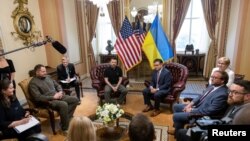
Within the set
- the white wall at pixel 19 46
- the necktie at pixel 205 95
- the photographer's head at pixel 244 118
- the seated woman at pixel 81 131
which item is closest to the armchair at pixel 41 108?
the white wall at pixel 19 46

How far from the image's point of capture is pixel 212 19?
529 centimetres

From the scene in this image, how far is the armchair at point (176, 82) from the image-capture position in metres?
3.81

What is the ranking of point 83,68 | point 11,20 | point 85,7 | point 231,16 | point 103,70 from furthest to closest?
point 83,68 → point 85,7 → point 231,16 → point 103,70 → point 11,20

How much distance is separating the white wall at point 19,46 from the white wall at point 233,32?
493cm

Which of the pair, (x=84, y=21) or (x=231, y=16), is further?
(x=84, y=21)

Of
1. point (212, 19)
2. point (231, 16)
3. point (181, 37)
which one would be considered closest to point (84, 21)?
point (181, 37)

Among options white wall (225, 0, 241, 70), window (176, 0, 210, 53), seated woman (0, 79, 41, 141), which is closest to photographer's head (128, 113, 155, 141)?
seated woman (0, 79, 41, 141)

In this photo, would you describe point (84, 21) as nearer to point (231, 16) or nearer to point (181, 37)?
point (181, 37)

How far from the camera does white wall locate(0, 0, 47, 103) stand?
4.14 meters

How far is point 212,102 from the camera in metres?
2.62

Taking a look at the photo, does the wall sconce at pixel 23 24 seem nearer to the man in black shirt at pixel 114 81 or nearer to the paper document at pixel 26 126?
the man in black shirt at pixel 114 81

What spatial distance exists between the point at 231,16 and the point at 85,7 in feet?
13.8

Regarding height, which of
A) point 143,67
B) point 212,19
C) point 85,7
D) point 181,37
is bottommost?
point 143,67

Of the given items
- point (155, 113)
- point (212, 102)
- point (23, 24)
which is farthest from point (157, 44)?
point (23, 24)
